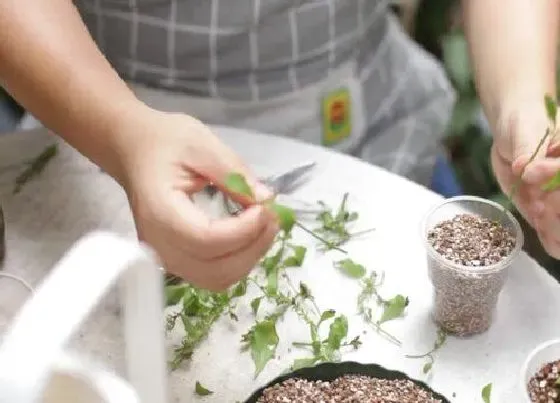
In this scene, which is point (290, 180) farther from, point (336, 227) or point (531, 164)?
point (531, 164)

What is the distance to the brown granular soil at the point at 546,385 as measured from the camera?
0.64m

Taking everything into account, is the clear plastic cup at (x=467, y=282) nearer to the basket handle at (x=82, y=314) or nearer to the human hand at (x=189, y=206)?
the human hand at (x=189, y=206)

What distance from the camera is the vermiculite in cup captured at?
690 mm

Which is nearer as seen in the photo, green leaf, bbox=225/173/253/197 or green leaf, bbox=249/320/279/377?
green leaf, bbox=225/173/253/197

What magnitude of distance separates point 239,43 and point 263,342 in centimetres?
34

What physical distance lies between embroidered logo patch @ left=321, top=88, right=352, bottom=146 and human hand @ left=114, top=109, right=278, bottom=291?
1.11ft

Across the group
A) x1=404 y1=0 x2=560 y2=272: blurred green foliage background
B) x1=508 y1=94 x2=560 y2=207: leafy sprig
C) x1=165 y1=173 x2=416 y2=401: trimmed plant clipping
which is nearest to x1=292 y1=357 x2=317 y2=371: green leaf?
x1=165 y1=173 x2=416 y2=401: trimmed plant clipping

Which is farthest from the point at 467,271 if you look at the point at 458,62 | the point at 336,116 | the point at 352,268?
the point at 458,62

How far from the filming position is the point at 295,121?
Result: 3.20 feet

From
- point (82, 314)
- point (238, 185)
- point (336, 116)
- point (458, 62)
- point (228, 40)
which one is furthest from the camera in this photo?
point (458, 62)

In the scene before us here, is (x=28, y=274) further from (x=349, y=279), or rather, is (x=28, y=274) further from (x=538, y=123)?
(x=538, y=123)

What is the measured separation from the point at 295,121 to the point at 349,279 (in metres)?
0.26

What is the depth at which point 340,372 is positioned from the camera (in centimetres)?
68

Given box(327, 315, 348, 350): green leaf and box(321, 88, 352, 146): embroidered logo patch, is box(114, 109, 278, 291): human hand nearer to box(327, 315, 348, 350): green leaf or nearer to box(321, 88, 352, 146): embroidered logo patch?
box(327, 315, 348, 350): green leaf
